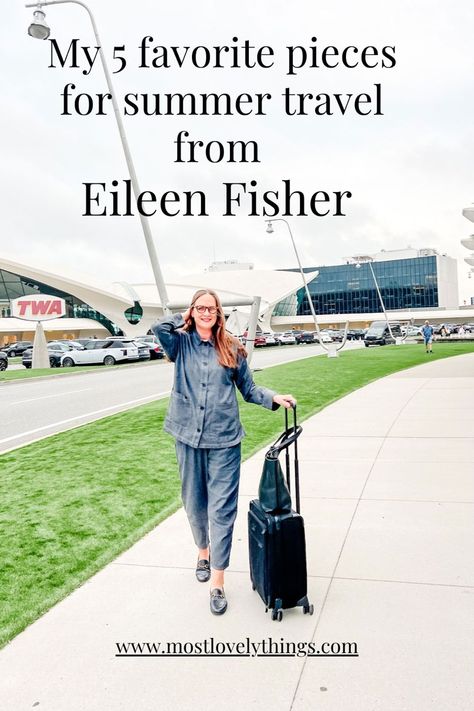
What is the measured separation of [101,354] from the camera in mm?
32438

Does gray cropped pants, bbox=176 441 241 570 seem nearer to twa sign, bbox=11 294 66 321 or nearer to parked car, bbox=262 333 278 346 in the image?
twa sign, bbox=11 294 66 321

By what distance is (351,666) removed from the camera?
2793 millimetres

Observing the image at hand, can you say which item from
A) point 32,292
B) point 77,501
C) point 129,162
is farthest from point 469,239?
point 32,292

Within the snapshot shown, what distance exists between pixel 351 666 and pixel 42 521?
10.6 feet

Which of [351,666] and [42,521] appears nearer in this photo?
[351,666]

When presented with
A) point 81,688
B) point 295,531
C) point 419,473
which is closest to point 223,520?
point 295,531

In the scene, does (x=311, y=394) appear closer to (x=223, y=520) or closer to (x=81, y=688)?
(x=223, y=520)

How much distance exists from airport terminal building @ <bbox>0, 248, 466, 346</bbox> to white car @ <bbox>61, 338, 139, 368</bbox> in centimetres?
830

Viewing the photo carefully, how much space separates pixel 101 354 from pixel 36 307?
6.48m

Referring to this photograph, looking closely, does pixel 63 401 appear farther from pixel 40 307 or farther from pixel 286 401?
pixel 40 307

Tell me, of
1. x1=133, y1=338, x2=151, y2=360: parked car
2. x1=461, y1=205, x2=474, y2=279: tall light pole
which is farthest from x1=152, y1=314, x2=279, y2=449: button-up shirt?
x1=133, y1=338, x2=151, y2=360: parked car

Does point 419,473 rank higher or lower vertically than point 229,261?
lower

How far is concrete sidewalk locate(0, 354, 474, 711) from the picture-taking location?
8.53ft

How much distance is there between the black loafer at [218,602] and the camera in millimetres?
3336
